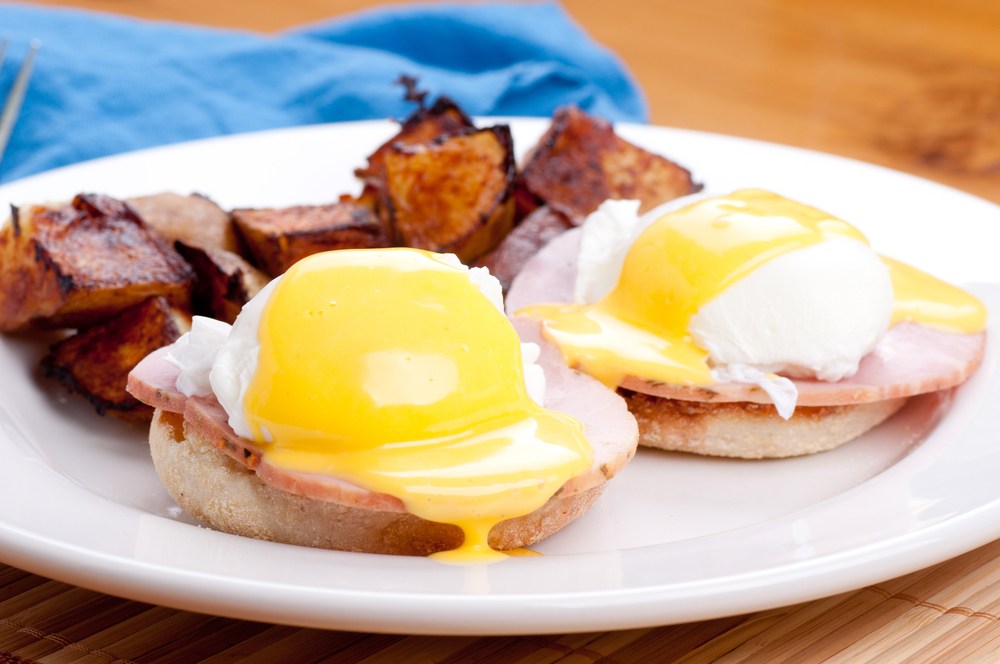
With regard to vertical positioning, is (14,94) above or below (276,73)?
above

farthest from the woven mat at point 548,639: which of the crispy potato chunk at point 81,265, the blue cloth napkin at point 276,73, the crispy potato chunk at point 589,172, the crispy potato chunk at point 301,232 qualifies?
the blue cloth napkin at point 276,73

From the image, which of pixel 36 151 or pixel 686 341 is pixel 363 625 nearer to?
pixel 686 341

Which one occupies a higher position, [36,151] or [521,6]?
[521,6]

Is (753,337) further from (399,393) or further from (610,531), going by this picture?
(399,393)

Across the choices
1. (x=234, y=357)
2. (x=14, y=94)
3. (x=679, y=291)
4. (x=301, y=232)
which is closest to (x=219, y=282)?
(x=301, y=232)

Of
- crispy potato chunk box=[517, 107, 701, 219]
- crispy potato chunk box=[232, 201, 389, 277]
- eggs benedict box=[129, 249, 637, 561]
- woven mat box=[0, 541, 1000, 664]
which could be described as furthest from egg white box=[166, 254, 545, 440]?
crispy potato chunk box=[517, 107, 701, 219]

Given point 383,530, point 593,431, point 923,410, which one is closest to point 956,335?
point 923,410

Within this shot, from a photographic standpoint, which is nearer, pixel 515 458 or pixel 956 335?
pixel 515 458
